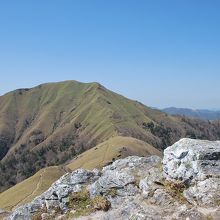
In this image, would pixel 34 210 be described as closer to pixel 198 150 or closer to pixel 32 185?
pixel 198 150

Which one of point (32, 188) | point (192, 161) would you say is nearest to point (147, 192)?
point (192, 161)

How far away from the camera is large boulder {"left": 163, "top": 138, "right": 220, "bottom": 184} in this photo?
33750mm

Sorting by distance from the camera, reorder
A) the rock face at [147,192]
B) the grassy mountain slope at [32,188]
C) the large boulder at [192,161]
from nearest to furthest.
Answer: the rock face at [147,192]
the large boulder at [192,161]
the grassy mountain slope at [32,188]

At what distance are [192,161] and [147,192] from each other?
4.91 m

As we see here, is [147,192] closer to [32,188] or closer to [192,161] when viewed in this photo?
[192,161]

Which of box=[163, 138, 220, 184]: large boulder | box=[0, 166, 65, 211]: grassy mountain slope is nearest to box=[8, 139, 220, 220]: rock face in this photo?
box=[163, 138, 220, 184]: large boulder

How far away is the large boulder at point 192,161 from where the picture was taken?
33750mm

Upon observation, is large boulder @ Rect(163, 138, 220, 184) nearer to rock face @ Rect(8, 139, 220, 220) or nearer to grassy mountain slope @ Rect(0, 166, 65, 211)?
rock face @ Rect(8, 139, 220, 220)

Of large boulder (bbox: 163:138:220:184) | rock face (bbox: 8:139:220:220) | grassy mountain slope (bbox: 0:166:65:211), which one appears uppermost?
large boulder (bbox: 163:138:220:184)

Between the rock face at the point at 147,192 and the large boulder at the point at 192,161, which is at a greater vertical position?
the large boulder at the point at 192,161

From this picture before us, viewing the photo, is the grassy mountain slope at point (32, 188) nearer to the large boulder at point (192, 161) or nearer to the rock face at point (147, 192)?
the rock face at point (147, 192)

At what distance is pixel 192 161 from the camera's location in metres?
34.8

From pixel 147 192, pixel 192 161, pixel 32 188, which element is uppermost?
pixel 192 161

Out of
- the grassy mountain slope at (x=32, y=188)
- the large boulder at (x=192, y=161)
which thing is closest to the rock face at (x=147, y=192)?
the large boulder at (x=192, y=161)
